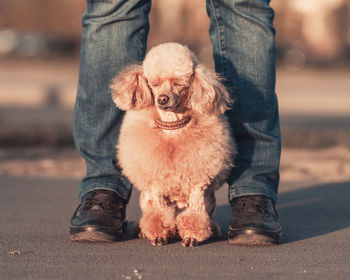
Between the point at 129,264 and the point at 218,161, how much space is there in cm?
69

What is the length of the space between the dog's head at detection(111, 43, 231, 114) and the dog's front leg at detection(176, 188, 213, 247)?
1.39 feet

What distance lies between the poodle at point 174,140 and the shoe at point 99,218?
156mm

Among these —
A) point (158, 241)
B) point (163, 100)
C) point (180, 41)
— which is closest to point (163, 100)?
point (163, 100)

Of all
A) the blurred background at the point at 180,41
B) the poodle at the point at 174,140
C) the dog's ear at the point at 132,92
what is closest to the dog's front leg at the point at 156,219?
the poodle at the point at 174,140

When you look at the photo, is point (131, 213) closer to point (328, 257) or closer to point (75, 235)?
point (75, 235)

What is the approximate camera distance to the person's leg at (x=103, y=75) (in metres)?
3.50

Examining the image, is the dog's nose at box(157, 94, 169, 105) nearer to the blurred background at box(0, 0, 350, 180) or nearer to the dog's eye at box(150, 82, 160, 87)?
the dog's eye at box(150, 82, 160, 87)

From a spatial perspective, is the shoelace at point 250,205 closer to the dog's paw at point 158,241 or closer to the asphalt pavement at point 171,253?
the asphalt pavement at point 171,253

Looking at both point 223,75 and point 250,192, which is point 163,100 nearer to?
point 223,75

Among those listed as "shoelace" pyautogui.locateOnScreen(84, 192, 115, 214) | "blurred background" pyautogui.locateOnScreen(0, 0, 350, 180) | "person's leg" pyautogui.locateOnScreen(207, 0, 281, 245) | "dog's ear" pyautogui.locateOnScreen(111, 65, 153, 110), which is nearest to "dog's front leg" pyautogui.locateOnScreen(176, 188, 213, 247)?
"person's leg" pyautogui.locateOnScreen(207, 0, 281, 245)

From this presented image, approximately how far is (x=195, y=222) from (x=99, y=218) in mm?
486

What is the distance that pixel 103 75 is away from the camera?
142 inches

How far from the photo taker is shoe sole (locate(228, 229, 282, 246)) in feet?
10.4

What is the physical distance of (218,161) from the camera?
3.19 metres
